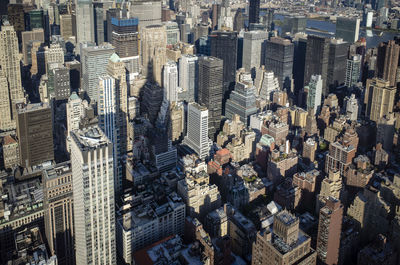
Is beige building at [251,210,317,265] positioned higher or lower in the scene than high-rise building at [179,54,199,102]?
lower

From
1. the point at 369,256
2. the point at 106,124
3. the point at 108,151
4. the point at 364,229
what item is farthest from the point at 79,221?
the point at 364,229

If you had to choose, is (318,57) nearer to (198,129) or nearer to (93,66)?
(198,129)

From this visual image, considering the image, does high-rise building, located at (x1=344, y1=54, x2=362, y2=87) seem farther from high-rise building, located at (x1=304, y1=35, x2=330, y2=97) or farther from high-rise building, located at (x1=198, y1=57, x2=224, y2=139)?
high-rise building, located at (x1=198, y1=57, x2=224, y2=139)

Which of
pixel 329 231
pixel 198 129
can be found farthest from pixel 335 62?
pixel 329 231

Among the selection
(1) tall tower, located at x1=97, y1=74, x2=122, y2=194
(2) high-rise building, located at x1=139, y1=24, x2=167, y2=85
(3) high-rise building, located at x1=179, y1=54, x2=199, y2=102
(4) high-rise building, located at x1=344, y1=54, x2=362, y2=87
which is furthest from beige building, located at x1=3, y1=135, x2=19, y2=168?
(4) high-rise building, located at x1=344, y1=54, x2=362, y2=87

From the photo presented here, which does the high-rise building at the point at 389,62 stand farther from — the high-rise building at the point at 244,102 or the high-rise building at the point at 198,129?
the high-rise building at the point at 198,129

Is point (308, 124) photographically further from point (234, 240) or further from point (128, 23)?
point (128, 23)
